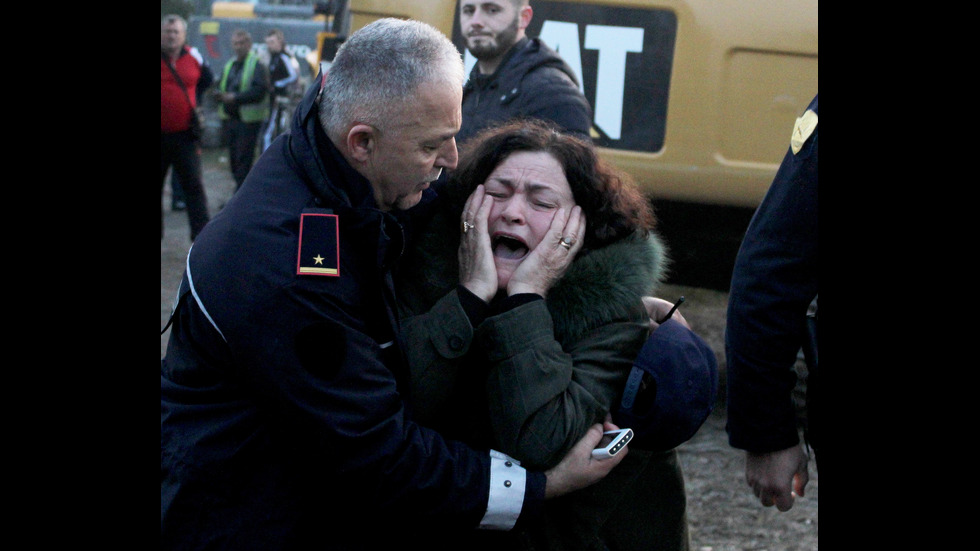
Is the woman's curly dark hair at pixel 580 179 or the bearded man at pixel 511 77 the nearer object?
the woman's curly dark hair at pixel 580 179

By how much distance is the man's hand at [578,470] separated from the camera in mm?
1800

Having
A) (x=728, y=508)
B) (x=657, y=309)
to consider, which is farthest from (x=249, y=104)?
(x=657, y=309)

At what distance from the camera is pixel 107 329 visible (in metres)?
1.27

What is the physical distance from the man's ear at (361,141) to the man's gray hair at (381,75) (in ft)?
0.04

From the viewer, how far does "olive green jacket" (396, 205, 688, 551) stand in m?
1.77

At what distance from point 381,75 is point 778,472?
1.38m

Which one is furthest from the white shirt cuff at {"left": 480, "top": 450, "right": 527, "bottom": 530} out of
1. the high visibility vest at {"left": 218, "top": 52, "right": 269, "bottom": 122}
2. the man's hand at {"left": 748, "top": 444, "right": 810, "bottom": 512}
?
the high visibility vest at {"left": 218, "top": 52, "right": 269, "bottom": 122}

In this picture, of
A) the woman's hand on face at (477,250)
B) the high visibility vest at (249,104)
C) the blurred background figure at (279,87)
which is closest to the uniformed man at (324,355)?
the woman's hand on face at (477,250)

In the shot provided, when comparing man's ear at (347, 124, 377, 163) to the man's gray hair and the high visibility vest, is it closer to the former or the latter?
the man's gray hair

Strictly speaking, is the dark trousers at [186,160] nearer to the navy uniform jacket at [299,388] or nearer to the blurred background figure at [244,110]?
the blurred background figure at [244,110]

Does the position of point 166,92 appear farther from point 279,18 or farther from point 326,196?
point 279,18

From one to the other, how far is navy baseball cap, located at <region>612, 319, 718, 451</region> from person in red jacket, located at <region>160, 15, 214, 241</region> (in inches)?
224

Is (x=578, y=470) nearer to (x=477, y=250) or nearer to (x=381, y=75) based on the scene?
(x=477, y=250)

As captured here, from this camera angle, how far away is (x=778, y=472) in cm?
222
